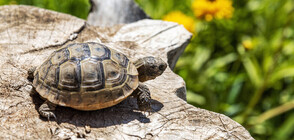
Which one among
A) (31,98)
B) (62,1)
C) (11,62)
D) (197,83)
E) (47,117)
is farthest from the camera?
(62,1)

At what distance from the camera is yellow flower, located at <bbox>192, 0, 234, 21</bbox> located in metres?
4.80

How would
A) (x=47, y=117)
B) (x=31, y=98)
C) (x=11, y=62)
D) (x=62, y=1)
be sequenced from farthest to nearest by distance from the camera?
(x=62, y=1) < (x=11, y=62) < (x=31, y=98) < (x=47, y=117)

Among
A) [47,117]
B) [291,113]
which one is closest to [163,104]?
[47,117]

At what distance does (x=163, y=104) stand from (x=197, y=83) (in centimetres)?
185

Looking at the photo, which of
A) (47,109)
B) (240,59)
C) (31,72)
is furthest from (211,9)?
(47,109)

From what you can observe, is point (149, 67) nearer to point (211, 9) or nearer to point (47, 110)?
point (47, 110)

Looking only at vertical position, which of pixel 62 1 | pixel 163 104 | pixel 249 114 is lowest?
pixel 163 104

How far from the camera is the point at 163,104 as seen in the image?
320 cm

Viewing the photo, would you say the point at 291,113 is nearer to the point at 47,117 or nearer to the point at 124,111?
the point at 124,111

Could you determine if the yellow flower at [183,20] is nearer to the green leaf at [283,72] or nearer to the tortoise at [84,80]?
the green leaf at [283,72]

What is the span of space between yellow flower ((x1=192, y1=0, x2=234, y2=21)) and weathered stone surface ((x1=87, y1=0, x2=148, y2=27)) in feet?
2.84

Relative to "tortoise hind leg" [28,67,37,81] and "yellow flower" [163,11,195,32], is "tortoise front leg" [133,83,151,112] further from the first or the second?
"yellow flower" [163,11,195,32]

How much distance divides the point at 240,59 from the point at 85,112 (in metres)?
3.07

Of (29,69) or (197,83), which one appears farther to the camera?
(197,83)
